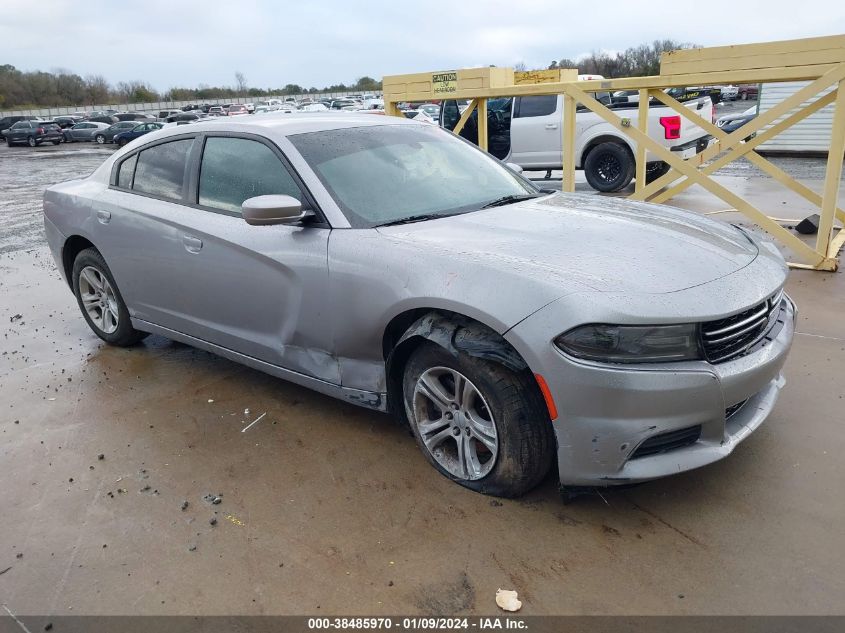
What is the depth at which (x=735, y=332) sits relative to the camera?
2660 millimetres

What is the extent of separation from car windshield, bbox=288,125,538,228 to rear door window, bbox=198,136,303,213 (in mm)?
178

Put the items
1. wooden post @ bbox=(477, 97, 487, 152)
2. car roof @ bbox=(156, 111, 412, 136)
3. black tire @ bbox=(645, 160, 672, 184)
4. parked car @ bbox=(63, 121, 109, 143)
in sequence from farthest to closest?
parked car @ bbox=(63, 121, 109, 143), black tire @ bbox=(645, 160, 672, 184), wooden post @ bbox=(477, 97, 487, 152), car roof @ bbox=(156, 111, 412, 136)

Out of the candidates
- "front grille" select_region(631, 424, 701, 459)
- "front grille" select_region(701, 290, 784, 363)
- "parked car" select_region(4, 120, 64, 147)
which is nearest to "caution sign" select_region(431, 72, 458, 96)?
"front grille" select_region(701, 290, 784, 363)

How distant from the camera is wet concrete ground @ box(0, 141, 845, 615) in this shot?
2428mm

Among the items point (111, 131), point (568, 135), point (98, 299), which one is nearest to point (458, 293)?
point (98, 299)

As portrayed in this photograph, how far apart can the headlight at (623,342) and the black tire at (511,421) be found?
26cm

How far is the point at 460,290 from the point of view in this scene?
274 cm

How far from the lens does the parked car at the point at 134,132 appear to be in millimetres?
31869

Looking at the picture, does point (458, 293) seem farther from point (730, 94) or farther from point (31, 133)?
point (730, 94)

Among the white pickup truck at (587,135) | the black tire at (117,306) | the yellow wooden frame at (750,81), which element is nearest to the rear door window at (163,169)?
the black tire at (117,306)

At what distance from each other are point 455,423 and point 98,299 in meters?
3.37

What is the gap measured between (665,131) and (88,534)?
10270mm

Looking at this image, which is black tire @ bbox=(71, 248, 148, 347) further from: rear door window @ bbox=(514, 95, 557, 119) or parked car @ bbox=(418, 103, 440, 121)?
parked car @ bbox=(418, 103, 440, 121)

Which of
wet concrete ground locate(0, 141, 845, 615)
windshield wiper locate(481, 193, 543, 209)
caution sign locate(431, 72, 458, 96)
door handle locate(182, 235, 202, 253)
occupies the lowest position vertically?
wet concrete ground locate(0, 141, 845, 615)
